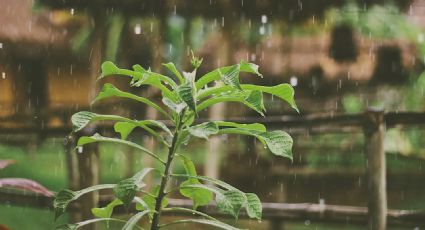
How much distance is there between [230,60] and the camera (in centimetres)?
606

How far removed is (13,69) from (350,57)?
457cm

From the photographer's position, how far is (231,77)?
2.43ft

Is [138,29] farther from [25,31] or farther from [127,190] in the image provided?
[127,190]

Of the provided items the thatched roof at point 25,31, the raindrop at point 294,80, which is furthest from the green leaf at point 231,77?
the raindrop at point 294,80

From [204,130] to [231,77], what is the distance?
0.08 m

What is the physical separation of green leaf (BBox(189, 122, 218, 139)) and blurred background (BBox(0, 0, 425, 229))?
193 inches

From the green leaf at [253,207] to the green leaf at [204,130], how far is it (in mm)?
134

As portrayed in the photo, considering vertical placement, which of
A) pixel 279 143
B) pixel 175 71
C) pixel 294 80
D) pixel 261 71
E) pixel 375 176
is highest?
pixel 261 71

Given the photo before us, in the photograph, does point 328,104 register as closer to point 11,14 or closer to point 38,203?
point 11,14

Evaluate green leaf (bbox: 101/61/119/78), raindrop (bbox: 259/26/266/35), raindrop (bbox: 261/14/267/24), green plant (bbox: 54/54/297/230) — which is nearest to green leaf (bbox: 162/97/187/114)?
green plant (bbox: 54/54/297/230)

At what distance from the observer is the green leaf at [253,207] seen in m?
0.79

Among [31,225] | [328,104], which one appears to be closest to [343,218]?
[31,225]

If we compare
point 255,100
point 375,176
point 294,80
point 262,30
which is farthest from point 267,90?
point 294,80

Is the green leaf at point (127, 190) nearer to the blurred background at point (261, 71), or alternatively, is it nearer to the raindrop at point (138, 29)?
the blurred background at point (261, 71)
